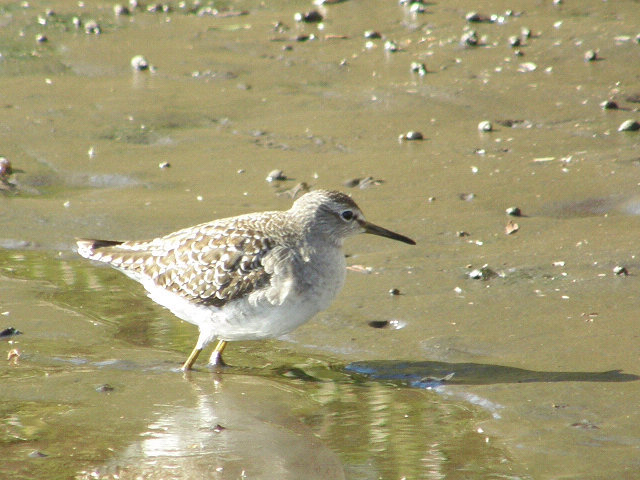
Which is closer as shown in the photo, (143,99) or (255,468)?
(255,468)

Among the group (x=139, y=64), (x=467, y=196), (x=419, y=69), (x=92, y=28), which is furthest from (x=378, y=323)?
(x=92, y=28)

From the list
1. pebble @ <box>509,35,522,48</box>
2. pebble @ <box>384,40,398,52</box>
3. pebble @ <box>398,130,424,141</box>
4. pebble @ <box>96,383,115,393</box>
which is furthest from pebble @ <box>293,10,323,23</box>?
pebble @ <box>96,383,115,393</box>

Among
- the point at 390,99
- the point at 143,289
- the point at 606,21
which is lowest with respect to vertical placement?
the point at 143,289

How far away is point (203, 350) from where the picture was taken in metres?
8.91

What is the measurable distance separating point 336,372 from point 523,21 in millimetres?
9187

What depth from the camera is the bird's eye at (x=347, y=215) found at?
8.74 metres

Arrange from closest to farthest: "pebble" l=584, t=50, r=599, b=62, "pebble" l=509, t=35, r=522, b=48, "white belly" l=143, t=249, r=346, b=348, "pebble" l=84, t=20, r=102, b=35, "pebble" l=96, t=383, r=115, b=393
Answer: "pebble" l=96, t=383, r=115, b=393 → "white belly" l=143, t=249, r=346, b=348 → "pebble" l=584, t=50, r=599, b=62 → "pebble" l=509, t=35, r=522, b=48 → "pebble" l=84, t=20, r=102, b=35

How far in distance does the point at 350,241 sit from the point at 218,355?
98.9 inches

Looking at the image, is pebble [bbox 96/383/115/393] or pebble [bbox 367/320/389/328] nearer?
pebble [bbox 96/383/115/393]

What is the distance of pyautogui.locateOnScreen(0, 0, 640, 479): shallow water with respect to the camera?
266 inches

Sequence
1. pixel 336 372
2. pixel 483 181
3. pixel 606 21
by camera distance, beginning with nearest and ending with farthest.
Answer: pixel 336 372 < pixel 483 181 < pixel 606 21

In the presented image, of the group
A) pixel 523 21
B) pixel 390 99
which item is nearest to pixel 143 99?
pixel 390 99

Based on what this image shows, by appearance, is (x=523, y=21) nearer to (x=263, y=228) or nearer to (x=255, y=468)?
(x=263, y=228)

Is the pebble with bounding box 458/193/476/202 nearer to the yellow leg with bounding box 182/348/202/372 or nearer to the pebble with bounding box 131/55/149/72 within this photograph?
the yellow leg with bounding box 182/348/202/372
